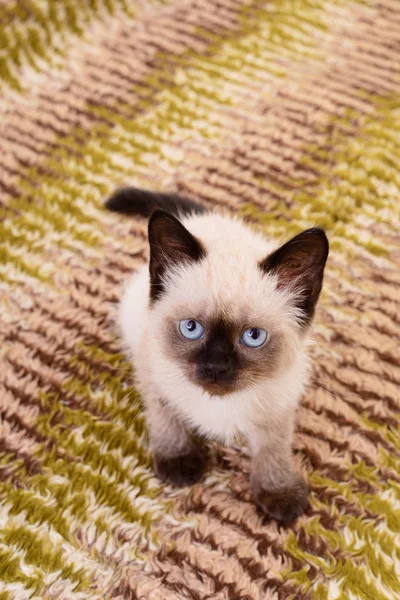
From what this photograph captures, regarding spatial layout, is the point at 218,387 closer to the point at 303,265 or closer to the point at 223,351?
the point at 223,351

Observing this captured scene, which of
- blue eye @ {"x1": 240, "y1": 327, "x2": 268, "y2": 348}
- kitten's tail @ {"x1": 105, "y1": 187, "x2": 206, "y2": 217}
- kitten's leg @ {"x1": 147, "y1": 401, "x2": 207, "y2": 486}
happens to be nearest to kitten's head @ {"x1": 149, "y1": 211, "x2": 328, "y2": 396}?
blue eye @ {"x1": 240, "y1": 327, "x2": 268, "y2": 348}

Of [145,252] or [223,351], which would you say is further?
[145,252]

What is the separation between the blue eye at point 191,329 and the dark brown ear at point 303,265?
0.43ft

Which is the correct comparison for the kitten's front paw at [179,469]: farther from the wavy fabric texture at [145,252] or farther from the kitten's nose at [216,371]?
the kitten's nose at [216,371]

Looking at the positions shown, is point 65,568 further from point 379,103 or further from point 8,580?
point 379,103

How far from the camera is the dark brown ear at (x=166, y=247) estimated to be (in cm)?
82

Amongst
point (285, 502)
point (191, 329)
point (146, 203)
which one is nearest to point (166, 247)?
point (191, 329)

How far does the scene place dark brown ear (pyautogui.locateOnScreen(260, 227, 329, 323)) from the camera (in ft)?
2.60

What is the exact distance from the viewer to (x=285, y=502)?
98 cm

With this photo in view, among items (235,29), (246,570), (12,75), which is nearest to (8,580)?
(246,570)

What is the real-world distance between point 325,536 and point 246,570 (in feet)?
0.49

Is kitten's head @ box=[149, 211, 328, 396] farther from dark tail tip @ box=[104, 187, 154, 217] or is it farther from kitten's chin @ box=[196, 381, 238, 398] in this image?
dark tail tip @ box=[104, 187, 154, 217]

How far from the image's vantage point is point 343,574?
93 cm

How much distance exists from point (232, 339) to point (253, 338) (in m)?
0.03
